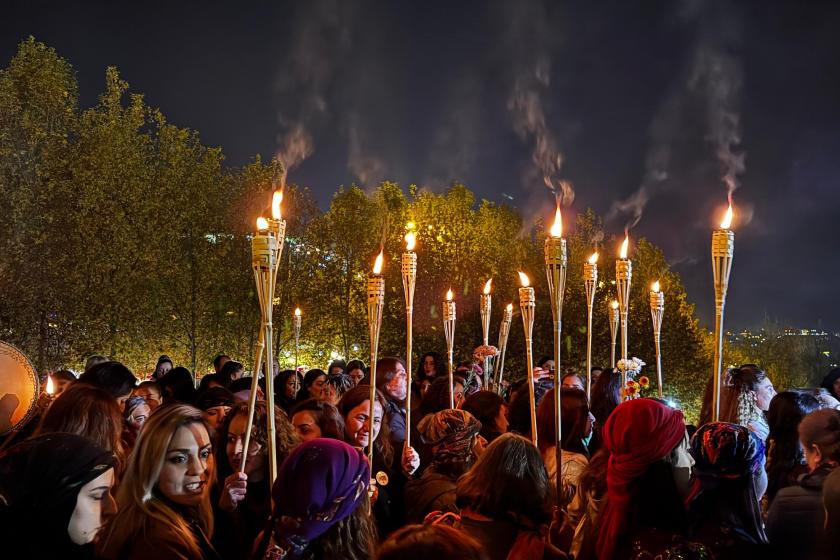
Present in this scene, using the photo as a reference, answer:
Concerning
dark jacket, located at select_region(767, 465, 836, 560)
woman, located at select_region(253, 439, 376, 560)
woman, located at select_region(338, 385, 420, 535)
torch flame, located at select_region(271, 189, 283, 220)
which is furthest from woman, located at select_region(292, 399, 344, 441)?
dark jacket, located at select_region(767, 465, 836, 560)

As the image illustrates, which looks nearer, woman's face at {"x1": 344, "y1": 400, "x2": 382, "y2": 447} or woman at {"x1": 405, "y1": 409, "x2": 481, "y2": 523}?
woman at {"x1": 405, "y1": 409, "x2": 481, "y2": 523}

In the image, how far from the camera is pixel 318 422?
6.25m

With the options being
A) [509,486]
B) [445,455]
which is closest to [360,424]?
[445,455]

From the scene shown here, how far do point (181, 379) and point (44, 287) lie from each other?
17323mm

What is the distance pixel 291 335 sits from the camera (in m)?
34.9

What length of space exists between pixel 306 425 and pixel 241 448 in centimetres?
70

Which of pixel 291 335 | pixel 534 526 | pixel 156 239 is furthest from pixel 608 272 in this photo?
pixel 534 526

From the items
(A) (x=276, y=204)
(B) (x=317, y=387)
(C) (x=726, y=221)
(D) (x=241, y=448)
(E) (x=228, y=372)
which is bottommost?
(D) (x=241, y=448)

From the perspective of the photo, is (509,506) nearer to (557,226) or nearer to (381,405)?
(557,226)

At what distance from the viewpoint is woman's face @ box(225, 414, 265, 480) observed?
5.68m

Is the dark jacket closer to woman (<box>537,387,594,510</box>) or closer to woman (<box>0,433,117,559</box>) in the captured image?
woman (<box>537,387,594,510</box>)

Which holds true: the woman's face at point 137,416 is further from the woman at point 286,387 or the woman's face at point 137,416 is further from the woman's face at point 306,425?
the woman at point 286,387

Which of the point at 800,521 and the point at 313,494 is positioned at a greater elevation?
the point at 313,494

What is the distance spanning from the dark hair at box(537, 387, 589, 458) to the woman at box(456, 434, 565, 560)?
2132 millimetres
